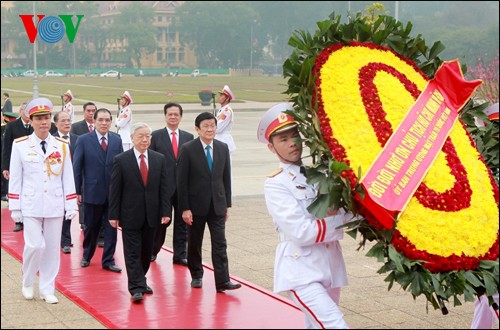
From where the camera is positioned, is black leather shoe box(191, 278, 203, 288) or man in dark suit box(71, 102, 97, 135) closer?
black leather shoe box(191, 278, 203, 288)

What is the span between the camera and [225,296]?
25.8ft

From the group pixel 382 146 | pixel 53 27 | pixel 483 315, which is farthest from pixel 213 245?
pixel 53 27

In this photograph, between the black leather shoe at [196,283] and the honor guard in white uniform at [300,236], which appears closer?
the honor guard in white uniform at [300,236]

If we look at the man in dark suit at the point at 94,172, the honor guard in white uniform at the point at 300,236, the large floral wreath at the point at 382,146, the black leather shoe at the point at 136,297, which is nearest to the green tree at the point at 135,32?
the man in dark suit at the point at 94,172

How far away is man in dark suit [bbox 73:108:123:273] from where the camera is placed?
949cm

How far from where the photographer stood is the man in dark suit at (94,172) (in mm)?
9492

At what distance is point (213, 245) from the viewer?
8.08 metres

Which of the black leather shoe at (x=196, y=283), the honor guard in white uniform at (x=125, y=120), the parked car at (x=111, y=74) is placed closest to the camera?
the black leather shoe at (x=196, y=283)

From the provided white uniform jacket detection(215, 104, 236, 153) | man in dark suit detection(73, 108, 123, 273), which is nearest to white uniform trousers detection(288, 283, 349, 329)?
man in dark suit detection(73, 108, 123, 273)

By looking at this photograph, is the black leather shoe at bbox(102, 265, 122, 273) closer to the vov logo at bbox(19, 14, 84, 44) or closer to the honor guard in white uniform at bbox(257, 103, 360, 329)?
the honor guard in white uniform at bbox(257, 103, 360, 329)

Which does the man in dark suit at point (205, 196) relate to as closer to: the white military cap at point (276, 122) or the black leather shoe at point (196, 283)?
the black leather shoe at point (196, 283)

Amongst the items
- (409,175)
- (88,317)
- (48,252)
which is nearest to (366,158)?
(409,175)

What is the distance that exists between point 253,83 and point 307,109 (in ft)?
215

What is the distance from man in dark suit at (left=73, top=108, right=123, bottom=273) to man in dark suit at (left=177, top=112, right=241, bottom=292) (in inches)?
58.5
